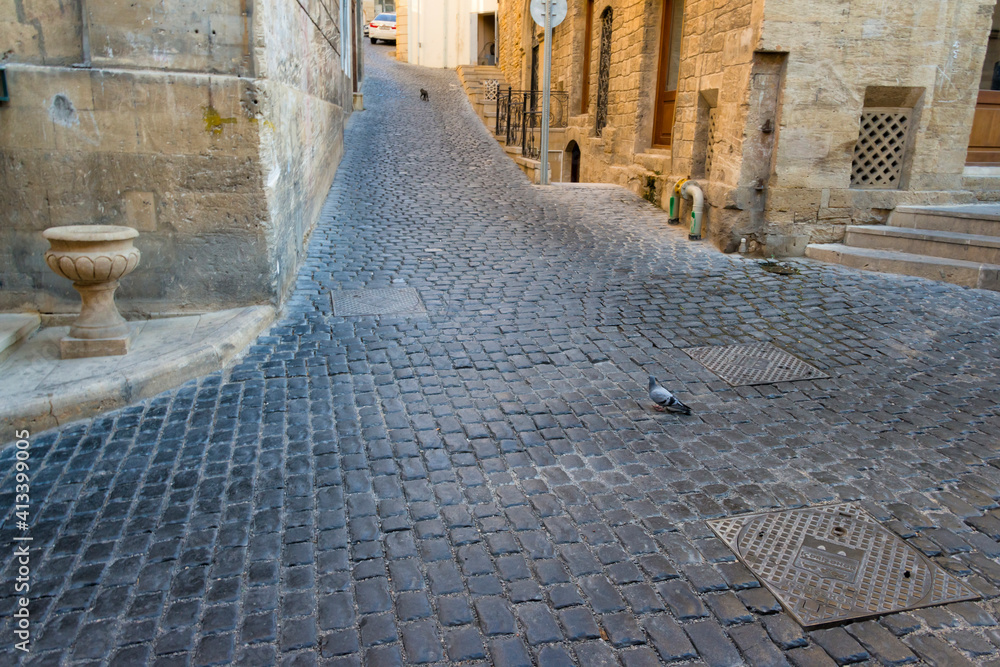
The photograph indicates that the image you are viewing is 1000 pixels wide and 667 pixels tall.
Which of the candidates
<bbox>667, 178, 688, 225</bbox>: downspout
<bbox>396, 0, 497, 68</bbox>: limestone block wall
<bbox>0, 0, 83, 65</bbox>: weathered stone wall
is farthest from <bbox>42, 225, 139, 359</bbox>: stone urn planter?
<bbox>396, 0, 497, 68</bbox>: limestone block wall

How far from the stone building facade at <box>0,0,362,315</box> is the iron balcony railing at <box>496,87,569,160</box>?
8.69 m

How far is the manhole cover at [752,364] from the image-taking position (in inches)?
179

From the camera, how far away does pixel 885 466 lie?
3432mm

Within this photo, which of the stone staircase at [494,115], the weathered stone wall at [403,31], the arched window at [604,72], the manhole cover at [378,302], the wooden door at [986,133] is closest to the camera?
the manhole cover at [378,302]

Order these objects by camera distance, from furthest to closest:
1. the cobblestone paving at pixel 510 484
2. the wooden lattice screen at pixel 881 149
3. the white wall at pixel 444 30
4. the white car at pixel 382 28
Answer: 1. the white car at pixel 382 28
2. the white wall at pixel 444 30
3. the wooden lattice screen at pixel 881 149
4. the cobblestone paving at pixel 510 484

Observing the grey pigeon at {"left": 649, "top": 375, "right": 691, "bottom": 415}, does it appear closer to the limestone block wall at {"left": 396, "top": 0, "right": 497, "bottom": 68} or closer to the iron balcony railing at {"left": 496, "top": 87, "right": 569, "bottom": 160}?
the iron balcony railing at {"left": 496, "top": 87, "right": 569, "bottom": 160}

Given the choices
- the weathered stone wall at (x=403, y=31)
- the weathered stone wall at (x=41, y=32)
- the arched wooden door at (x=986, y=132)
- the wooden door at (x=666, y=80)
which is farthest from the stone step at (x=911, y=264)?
the weathered stone wall at (x=403, y=31)

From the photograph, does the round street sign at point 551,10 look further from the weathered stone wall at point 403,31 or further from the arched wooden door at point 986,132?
the weathered stone wall at point 403,31

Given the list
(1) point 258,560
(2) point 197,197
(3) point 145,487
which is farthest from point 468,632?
(2) point 197,197

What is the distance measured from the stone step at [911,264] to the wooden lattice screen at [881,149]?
943 mm

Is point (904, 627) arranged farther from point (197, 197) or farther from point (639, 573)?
point (197, 197)

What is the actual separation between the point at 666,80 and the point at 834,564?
10.1 metres

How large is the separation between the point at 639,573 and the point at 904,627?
89 cm

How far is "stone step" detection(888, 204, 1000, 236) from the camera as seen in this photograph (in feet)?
23.3
